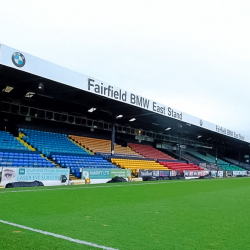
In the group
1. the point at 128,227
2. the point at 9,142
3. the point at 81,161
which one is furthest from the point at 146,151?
the point at 128,227

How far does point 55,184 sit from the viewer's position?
1705 cm

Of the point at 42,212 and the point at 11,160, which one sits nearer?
the point at 42,212

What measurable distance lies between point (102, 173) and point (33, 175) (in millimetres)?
5861

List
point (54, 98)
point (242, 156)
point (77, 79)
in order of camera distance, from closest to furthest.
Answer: point (77, 79), point (54, 98), point (242, 156)

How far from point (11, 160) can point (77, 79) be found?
6.77m

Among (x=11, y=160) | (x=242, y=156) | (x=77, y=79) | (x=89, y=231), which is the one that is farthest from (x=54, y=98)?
(x=242, y=156)

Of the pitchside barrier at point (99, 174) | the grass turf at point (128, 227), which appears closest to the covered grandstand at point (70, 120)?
the pitchside barrier at point (99, 174)

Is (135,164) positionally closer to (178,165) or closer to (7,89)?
(178,165)

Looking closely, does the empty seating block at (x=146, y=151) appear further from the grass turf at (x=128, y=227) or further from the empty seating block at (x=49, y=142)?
the grass turf at (x=128, y=227)

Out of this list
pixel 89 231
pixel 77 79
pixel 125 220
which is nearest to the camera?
pixel 89 231

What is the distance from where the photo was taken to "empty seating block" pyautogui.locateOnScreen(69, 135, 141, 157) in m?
29.2

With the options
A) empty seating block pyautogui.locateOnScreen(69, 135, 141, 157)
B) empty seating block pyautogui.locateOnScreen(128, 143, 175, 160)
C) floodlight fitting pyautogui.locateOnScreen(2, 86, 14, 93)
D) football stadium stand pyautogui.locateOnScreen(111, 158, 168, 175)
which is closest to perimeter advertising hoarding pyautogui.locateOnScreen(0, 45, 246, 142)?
floodlight fitting pyautogui.locateOnScreen(2, 86, 14, 93)

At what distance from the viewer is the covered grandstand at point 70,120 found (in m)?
17.6

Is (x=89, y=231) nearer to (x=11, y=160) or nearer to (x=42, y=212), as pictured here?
(x=42, y=212)
